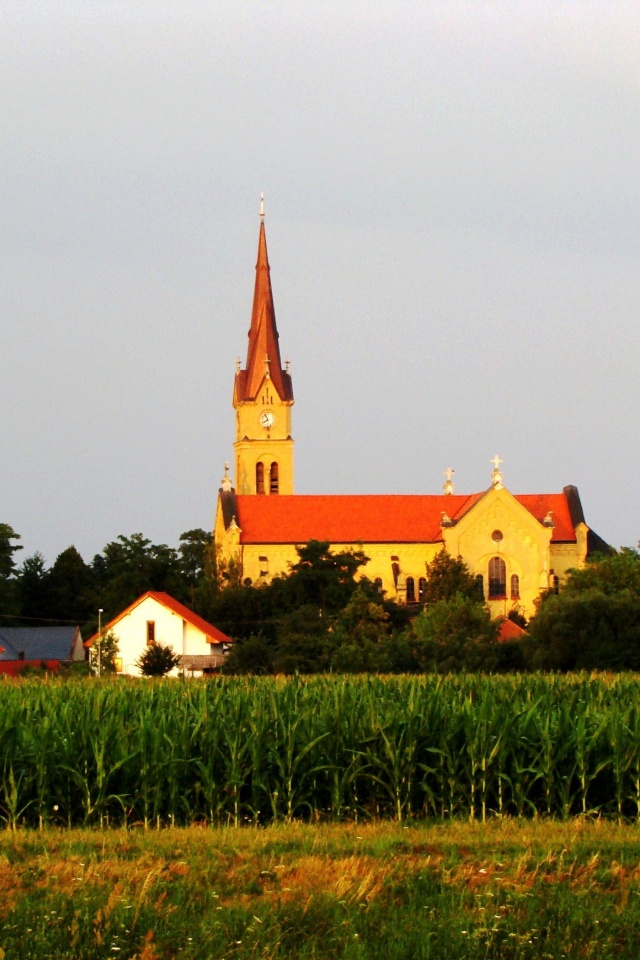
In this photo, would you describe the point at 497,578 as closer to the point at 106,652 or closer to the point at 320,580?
the point at 320,580

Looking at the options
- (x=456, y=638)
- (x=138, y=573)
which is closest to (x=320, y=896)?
(x=456, y=638)

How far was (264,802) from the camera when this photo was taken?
18625 mm

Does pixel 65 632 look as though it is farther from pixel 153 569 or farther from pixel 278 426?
pixel 278 426

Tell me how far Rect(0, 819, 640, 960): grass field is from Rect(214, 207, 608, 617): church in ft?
282

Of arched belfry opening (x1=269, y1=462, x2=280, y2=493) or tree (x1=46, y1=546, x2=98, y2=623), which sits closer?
tree (x1=46, y1=546, x2=98, y2=623)

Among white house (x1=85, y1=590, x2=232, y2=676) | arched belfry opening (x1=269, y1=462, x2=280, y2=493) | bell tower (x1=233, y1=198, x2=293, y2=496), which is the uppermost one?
bell tower (x1=233, y1=198, x2=293, y2=496)

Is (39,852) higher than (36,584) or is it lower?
lower

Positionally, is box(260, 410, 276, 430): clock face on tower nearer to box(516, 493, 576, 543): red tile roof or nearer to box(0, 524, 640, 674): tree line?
box(0, 524, 640, 674): tree line

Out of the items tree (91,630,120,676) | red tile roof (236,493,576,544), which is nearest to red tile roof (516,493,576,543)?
red tile roof (236,493,576,544)

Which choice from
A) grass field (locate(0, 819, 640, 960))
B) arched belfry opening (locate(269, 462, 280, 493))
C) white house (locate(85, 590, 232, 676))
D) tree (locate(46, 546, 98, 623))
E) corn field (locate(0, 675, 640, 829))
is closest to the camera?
grass field (locate(0, 819, 640, 960))

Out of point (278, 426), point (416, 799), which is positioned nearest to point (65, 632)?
point (278, 426)

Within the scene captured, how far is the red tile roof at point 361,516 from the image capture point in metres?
106

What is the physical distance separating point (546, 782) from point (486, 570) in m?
86.0

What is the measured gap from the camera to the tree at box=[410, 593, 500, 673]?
5831 centimetres
